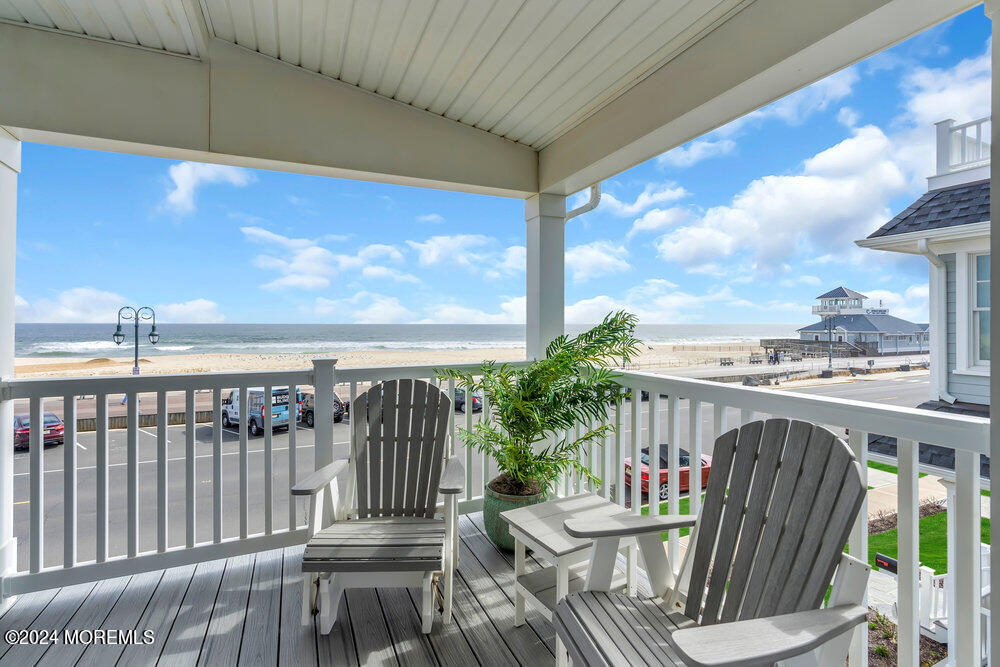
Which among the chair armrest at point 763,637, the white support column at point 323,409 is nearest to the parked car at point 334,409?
the white support column at point 323,409

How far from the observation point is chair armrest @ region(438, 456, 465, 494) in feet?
6.83

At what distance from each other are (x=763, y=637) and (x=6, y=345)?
323 cm

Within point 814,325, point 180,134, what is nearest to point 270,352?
point 180,134

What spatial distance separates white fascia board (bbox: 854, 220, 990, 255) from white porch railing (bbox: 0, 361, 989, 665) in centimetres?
80

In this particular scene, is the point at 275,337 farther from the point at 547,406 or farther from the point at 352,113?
the point at 547,406

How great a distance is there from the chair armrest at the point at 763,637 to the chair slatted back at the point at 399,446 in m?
1.76

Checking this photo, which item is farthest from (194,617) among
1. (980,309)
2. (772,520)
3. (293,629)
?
(980,309)

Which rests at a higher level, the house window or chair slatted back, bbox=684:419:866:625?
the house window

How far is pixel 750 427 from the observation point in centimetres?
158

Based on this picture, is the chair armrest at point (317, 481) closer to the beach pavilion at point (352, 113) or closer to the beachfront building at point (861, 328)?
the beach pavilion at point (352, 113)

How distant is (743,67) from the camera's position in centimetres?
194

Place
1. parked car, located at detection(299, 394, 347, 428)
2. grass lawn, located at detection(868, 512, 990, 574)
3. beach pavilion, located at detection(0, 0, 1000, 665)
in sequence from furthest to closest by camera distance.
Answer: grass lawn, located at detection(868, 512, 990, 574) → parked car, located at detection(299, 394, 347, 428) → beach pavilion, located at detection(0, 0, 1000, 665)

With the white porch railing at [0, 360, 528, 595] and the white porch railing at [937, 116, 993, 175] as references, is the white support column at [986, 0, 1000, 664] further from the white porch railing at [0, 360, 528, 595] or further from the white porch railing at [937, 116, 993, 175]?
the white porch railing at [0, 360, 528, 595]

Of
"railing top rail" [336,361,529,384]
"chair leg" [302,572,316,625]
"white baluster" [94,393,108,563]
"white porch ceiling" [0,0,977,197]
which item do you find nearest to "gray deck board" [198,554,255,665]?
"chair leg" [302,572,316,625]
